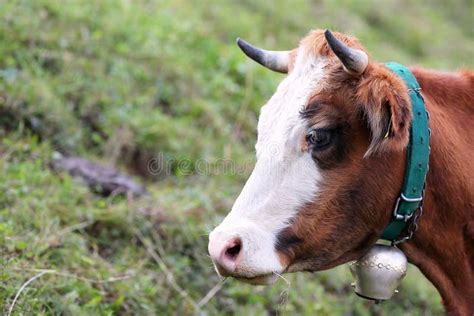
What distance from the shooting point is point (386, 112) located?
3244 mm

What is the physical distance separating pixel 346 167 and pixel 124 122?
310 cm

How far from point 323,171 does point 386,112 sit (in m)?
0.37

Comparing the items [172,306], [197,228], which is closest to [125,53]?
[197,228]

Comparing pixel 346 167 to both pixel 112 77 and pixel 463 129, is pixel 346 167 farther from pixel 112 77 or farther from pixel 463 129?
pixel 112 77

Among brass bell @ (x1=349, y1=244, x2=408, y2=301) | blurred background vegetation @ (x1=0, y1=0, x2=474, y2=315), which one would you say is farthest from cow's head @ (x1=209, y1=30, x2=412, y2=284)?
blurred background vegetation @ (x1=0, y1=0, x2=474, y2=315)

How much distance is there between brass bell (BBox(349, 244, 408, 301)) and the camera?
3.56m

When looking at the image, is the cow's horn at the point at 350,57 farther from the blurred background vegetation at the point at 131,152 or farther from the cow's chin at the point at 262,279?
the blurred background vegetation at the point at 131,152

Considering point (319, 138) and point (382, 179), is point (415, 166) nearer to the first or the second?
point (382, 179)

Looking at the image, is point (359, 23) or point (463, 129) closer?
point (463, 129)

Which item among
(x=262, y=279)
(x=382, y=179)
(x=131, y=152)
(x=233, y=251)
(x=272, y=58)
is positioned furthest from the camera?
(x=131, y=152)

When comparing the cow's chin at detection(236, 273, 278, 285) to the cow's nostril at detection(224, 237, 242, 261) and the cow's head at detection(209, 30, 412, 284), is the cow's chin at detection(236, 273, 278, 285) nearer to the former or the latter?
the cow's head at detection(209, 30, 412, 284)

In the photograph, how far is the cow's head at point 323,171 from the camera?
3.24 metres

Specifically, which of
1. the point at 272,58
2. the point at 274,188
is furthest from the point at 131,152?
the point at 274,188

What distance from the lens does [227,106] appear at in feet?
23.6
